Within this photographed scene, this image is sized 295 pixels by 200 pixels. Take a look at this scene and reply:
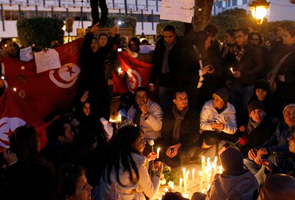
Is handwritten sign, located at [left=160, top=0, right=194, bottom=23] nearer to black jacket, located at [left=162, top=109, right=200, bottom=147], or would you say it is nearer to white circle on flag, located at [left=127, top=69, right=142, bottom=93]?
black jacket, located at [left=162, top=109, right=200, bottom=147]

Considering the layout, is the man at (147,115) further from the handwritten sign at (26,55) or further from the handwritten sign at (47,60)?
the handwritten sign at (26,55)

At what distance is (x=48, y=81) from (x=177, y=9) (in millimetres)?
2398

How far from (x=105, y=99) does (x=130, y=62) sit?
97 cm

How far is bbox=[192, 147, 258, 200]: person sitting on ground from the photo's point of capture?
11.3ft


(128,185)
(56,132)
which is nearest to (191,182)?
(128,185)

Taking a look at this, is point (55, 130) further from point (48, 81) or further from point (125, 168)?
point (48, 81)

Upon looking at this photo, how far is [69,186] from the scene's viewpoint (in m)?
2.88

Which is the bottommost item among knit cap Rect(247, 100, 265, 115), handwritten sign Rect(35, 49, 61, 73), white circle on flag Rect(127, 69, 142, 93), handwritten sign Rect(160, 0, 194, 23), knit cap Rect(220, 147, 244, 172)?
knit cap Rect(220, 147, 244, 172)

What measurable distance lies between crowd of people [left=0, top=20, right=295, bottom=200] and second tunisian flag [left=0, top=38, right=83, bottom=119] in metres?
0.20

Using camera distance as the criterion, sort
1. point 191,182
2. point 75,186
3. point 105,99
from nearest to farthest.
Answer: point 75,186 → point 191,182 → point 105,99

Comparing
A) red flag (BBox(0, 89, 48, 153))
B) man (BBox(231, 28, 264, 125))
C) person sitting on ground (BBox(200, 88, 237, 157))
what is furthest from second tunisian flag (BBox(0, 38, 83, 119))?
man (BBox(231, 28, 264, 125))

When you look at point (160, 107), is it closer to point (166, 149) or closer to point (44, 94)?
point (166, 149)

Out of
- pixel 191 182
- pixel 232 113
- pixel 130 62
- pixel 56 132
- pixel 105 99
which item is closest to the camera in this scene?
pixel 56 132

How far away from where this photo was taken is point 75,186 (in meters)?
2.90
